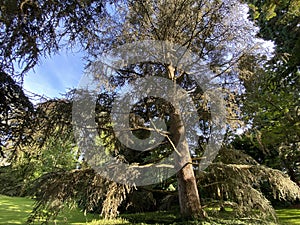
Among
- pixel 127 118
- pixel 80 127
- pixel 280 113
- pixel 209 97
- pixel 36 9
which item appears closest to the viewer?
pixel 36 9

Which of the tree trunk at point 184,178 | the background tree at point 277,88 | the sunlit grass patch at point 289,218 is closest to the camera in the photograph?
the tree trunk at point 184,178

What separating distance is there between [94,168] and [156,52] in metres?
3.31

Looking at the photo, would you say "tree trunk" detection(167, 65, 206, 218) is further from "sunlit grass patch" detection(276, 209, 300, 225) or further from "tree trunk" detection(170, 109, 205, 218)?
"sunlit grass patch" detection(276, 209, 300, 225)

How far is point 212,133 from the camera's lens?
7.13 m

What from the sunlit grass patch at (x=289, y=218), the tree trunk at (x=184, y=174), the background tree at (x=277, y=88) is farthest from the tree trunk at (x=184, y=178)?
the sunlit grass patch at (x=289, y=218)

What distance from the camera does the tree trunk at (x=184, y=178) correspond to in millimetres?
6652

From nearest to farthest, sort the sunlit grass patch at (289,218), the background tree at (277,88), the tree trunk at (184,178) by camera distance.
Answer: the tree trunk at (184,178)
the background tree at (277,88)
the sunlit grass patch at (289,218)

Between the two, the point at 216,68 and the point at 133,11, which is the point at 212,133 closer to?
the point at 216,68

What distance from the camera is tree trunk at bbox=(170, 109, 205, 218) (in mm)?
6652

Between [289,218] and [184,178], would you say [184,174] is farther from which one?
[289,218]

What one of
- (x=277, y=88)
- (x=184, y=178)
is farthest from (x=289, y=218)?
(x=184, y=178)

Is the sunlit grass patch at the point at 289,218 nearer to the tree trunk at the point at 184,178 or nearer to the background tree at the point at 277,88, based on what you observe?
the background tree at the point at 277,88

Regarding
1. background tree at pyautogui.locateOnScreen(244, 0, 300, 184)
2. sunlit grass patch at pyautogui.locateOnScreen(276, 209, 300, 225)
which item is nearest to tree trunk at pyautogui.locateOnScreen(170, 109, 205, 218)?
background tree at pyautogui.locateOnScreen(244, 0, 300, 184)

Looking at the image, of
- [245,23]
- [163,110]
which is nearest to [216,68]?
[245,23]
